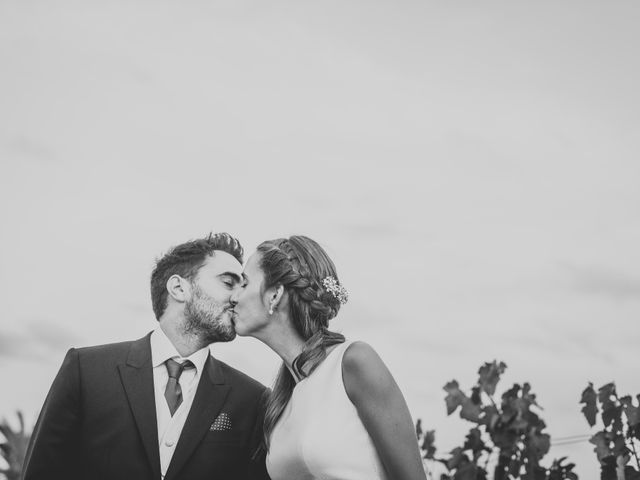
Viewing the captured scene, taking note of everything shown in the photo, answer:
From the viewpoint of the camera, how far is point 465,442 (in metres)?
6.04

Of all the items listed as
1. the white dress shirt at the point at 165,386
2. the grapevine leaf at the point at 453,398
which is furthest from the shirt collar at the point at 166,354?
the grapevine leaf at the point at 453,398

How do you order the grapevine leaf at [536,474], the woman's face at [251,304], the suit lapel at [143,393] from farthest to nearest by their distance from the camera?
the grapevine leaf at [536,474] → the woman's face at [251,304] → the suit lapel at [143,393]

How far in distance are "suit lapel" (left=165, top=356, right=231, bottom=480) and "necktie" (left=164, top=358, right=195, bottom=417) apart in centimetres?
9

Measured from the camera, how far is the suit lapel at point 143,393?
14.3 ft

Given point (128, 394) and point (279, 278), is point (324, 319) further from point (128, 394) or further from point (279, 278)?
point (128, 394)

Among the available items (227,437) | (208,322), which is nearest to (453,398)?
(227,437)

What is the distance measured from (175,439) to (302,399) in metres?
0.76

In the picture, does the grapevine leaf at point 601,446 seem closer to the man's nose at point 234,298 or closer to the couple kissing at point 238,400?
the couple kissing at point 238,400

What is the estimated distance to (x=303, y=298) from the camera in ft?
14.5

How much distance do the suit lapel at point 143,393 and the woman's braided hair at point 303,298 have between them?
1.95 ft

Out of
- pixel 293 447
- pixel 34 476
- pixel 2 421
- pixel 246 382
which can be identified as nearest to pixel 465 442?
pixel 246 382

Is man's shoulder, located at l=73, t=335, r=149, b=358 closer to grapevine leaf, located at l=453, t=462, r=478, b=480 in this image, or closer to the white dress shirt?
the white dress shirt

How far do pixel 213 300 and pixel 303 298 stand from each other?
27.8 inches

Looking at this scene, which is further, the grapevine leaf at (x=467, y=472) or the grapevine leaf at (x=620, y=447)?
the grapevine leaf at (x=467, y=472)
